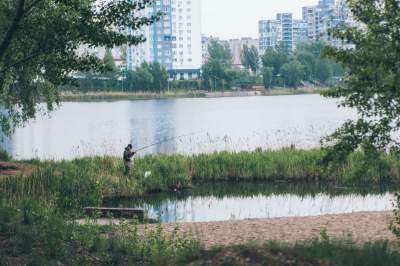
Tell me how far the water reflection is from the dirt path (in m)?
4.69

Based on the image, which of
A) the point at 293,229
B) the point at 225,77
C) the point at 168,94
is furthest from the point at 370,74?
the point at 225,77

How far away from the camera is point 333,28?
1084 centimetres

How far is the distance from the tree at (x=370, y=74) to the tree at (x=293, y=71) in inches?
5891

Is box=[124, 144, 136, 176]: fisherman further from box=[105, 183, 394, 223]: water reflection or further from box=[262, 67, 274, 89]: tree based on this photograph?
box=[262, 67, 274, 89]: tree

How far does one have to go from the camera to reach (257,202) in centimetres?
2564

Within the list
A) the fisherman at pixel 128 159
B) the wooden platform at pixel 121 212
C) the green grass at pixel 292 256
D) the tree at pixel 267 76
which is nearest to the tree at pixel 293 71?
the tree at pixel 267 76

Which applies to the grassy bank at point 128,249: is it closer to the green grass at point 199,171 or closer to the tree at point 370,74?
the tree at point 370,74

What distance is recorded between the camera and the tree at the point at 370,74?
32.3 ft

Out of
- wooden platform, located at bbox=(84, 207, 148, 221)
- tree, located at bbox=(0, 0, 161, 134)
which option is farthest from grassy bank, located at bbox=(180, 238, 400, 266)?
wooden platform, located at bbox=(84, 207, 148, 221)

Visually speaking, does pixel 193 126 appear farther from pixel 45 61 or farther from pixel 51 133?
pixel 45 61

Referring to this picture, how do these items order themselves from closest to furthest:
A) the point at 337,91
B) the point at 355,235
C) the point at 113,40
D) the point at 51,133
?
1. the point at 337,91
2. the point at 113,40
3. the point at 355,235
4. the point at 51,133

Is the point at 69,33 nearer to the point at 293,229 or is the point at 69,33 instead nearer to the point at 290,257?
the point at 290,257

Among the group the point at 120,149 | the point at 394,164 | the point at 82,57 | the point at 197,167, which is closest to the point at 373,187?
the point at 394,164

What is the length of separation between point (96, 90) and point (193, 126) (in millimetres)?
83060
